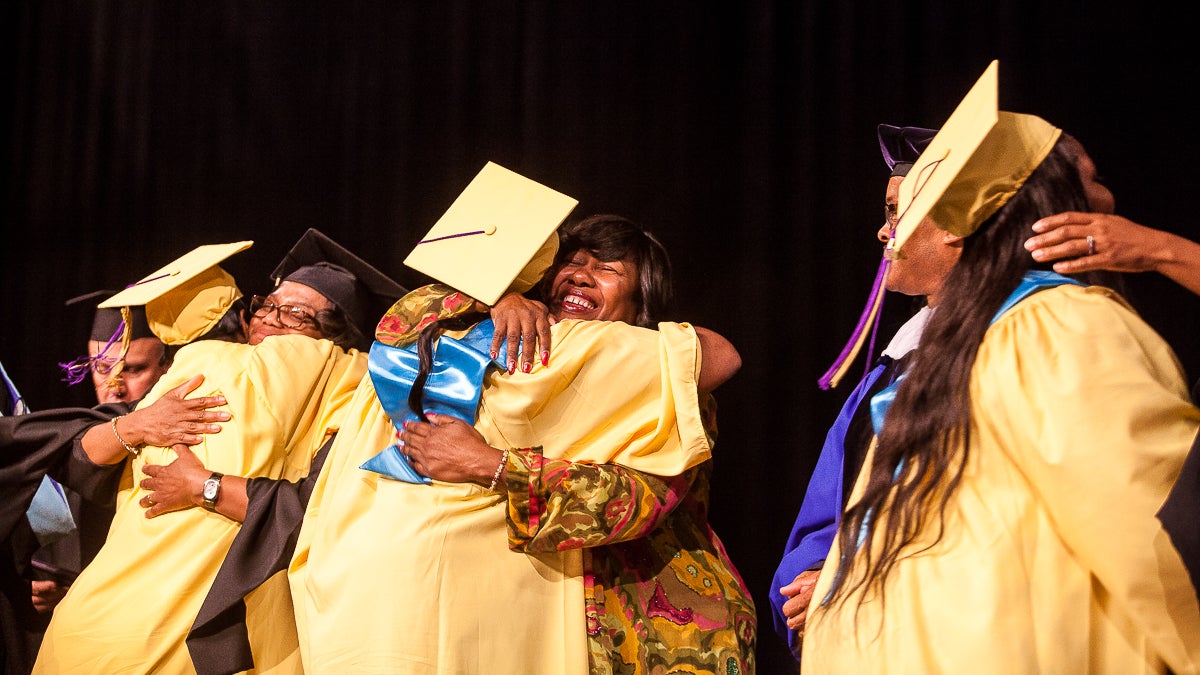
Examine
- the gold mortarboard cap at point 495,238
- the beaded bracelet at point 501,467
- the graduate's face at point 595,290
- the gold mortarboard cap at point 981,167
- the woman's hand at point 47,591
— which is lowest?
the woman's hand at point 47,591

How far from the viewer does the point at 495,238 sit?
2.26 meters

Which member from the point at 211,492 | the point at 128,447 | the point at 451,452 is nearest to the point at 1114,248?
the point at 451,452

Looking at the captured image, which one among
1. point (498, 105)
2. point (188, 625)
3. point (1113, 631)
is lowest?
point (188, 625)

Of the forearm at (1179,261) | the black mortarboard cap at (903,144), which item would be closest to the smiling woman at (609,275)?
the black mortarboard cap at (903,144)

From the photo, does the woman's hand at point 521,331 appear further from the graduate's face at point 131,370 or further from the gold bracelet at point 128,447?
the graduate's face at point 131,370

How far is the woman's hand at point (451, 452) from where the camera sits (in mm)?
1953

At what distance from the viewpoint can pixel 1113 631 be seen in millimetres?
1323

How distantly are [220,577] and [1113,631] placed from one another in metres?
1.78

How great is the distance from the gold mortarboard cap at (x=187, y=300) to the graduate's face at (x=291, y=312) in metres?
0.13

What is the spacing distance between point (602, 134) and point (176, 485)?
1453 millimetres

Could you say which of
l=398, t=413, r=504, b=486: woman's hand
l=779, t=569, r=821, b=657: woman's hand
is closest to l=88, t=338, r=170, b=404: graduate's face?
l=398, t=413, r=504, b=486: woman's hand

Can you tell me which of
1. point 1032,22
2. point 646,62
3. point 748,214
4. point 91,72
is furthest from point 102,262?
point 1032,22

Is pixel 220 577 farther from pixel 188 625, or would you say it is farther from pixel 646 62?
pixel 646 62

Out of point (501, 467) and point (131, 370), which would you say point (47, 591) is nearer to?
point (131, 370)
